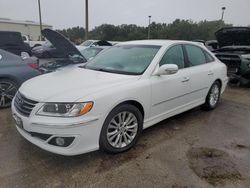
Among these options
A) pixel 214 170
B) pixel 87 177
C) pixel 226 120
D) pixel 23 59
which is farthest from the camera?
pixel 23 59

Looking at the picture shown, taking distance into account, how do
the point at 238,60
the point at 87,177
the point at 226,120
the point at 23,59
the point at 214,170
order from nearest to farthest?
the point at 87,177
the point at 214,170
the point at 226,120
the point at 23,59
the point at 238,60

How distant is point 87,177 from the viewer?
253 centimetres

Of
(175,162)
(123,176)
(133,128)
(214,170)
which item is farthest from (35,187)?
(214,170)

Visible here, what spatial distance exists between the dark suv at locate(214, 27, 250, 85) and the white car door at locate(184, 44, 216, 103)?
8.35 ft

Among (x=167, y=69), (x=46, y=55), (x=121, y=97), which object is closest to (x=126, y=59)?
(x=167, y=69)

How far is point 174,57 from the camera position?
3775 millimetres

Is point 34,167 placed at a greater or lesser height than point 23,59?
lesser

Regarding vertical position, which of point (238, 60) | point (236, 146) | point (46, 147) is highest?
point (238, 60)

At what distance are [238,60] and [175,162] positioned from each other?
203 inches

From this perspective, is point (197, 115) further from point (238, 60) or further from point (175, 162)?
point (238, 60)

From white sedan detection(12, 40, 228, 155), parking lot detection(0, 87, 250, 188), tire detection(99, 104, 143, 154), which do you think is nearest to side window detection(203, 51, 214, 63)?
white sedan detection(12, 40, 228, 155)

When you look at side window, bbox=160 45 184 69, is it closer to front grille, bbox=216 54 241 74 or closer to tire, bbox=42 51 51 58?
front grille, bbox=216 54 241 74

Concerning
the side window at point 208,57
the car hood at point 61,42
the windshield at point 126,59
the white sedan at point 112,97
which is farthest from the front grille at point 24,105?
the side window at point 208,57

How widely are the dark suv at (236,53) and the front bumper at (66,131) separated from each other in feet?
18.7
